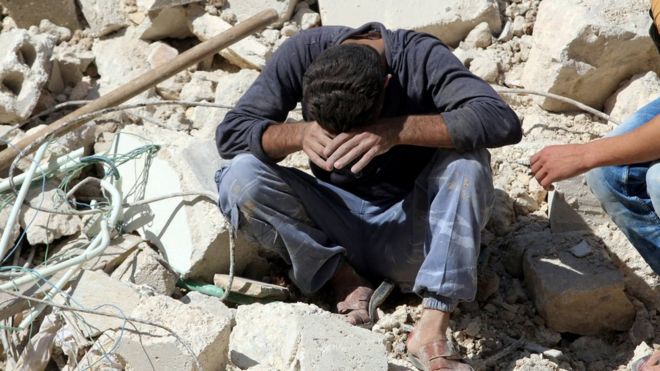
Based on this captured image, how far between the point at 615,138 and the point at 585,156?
12 centimetres

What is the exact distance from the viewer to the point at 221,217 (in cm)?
420

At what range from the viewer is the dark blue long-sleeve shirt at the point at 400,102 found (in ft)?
12.0

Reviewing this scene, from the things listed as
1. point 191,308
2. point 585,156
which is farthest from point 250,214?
point 585,156

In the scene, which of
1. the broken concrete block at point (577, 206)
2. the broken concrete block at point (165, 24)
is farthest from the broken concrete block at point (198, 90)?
the broken concrete block at point (577, 206)

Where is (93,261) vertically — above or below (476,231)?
below

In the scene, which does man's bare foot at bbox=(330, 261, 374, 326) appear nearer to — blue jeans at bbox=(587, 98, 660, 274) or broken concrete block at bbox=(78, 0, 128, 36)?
blue jeans at bbox=(587, 98, 660, 274)

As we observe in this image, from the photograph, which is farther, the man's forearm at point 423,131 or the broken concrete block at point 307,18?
the broken concrete block at point 307,18

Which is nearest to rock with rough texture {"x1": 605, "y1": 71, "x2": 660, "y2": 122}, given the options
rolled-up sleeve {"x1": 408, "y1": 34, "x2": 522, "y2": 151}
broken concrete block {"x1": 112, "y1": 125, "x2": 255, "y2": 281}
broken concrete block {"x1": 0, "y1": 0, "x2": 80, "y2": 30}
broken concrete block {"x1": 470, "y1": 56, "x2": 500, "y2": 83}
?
broken concrete block {"x1": 470, "y1": 56, "x2": 500, "y2": 83}

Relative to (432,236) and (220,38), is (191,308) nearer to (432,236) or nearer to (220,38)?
(432,236)

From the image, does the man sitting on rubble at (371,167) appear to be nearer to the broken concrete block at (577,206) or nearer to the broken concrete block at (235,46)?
the broken concrete block at (577,206)

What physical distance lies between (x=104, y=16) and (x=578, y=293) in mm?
3028

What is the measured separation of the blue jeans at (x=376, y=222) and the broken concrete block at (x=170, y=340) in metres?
0.49

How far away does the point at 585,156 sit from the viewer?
3.48 m

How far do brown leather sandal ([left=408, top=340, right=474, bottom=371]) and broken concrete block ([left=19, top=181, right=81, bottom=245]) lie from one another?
1.70 meters
